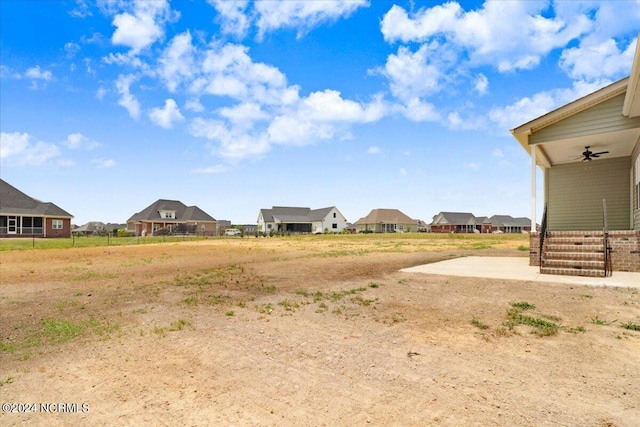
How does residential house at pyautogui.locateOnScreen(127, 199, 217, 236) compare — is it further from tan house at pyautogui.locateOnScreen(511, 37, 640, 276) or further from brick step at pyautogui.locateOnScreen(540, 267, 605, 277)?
brick step at pyautogui.locateOnScreen(540, 267, 605, 277)

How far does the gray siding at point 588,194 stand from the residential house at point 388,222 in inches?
2515

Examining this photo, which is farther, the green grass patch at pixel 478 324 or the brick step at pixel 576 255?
the brick step at pixel 576 255

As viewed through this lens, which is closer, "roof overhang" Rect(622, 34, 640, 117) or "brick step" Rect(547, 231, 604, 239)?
"roof overhang" Rect(622, 34, 640, 117)

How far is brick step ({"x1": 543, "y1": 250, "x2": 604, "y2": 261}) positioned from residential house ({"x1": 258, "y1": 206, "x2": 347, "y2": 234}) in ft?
210

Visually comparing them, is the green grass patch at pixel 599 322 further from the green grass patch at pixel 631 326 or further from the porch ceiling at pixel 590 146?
the porch ceiling at pixel 590 146

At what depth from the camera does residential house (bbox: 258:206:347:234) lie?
76.1 meters

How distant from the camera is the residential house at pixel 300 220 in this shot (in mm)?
76062

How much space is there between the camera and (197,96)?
88.9 ft

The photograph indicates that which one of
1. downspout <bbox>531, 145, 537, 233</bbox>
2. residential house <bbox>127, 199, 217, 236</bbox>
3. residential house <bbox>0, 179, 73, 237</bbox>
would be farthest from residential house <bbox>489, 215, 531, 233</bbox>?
residential house <bbox>0, 179, 73, 237</bbox>

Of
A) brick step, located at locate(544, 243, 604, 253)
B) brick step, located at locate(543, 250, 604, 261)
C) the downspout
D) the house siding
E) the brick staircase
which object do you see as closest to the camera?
the brick staircase

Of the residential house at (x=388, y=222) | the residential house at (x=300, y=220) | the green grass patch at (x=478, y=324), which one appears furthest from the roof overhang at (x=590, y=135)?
the residential house at (x=388, y=222)

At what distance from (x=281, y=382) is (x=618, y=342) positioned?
176 inches

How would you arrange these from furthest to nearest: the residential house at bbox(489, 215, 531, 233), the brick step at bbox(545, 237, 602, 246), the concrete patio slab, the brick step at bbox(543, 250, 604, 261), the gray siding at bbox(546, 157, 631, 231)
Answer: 1. the residential house at bbox(489, 215, 531, 233)
2. the gray siding at bbox(546, 157, 631, 231)
3. the brick step at bbox(545, 237, 602, 246)
4. the brick step at bbox(543, 250, 604, 261)
5. the concrete patio slab

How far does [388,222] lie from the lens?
267 ft
